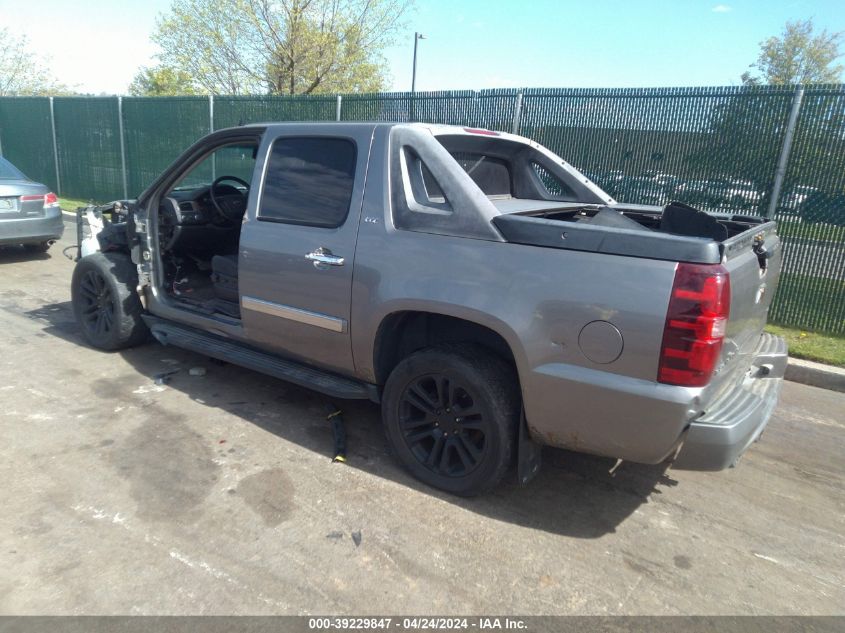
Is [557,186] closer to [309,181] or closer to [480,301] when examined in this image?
[309,181]

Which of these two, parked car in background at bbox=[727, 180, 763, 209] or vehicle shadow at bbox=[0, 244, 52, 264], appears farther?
vehicle shadow at bbox=[0, 244, 52, 264]

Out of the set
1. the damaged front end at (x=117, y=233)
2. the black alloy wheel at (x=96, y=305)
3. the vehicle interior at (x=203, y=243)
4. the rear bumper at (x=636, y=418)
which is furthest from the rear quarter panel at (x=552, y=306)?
the black alloy wheel at (x=96, y=305)

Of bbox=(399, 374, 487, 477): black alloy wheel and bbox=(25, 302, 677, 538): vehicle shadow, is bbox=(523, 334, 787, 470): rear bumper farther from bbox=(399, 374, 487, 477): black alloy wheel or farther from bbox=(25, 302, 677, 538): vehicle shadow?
bbox=(25, 302, 677, 538): vehicle shadow

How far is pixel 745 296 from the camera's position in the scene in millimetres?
2760

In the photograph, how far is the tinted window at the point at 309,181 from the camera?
3.53 meters

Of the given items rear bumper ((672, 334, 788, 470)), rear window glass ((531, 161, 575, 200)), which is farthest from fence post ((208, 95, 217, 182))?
rear bumper ((672, 334, 788, 470))

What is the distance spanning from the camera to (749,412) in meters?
2.77

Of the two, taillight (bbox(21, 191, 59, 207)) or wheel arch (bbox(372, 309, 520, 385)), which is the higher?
taillight (bbox(21, 191, 59, 207))

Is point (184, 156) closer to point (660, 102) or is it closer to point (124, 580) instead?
point (124, 580)

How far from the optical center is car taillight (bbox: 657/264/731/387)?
240cm

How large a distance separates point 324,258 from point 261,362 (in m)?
0.99

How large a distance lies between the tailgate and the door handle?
198 centimetres

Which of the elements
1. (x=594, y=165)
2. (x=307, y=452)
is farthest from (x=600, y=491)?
(x=594, y=165)

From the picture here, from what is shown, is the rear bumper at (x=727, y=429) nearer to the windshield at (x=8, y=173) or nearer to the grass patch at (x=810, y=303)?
the grass patch at (x=810, y=303)
